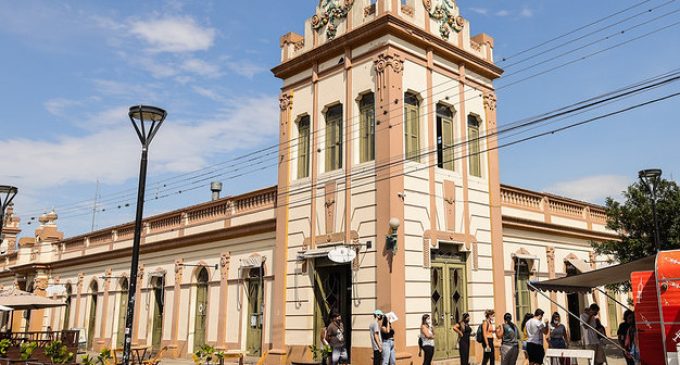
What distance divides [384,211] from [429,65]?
4716 millimetres

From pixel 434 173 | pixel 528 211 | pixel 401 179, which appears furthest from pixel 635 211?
pixel 401 179

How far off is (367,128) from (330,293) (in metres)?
4.69

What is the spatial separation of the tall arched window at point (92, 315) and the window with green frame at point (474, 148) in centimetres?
2008

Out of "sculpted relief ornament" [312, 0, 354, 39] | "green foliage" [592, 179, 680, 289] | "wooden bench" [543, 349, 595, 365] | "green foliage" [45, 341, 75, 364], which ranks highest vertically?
"sculpted relief ornament" [312, 0, 354, 39]

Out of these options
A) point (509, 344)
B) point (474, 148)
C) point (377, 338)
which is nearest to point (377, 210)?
point (377, 338)

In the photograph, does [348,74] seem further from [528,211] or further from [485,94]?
[528,211]

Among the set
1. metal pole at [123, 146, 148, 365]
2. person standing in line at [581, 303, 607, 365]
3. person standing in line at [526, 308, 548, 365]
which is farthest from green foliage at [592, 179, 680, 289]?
metal pole at [123, 146, 148, 365]

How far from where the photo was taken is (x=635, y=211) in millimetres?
20375

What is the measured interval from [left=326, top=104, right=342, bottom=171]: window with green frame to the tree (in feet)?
32.9

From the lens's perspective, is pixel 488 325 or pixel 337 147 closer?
pixel 488 325

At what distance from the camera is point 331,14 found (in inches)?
715

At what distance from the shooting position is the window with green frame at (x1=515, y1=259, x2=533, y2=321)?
19.8 meters

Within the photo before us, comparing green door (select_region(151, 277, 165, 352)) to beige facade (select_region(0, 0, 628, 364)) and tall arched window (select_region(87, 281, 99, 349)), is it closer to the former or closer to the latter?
beige facade (select_region(0, 0, 628, 364))

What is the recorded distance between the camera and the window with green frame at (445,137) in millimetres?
17328
